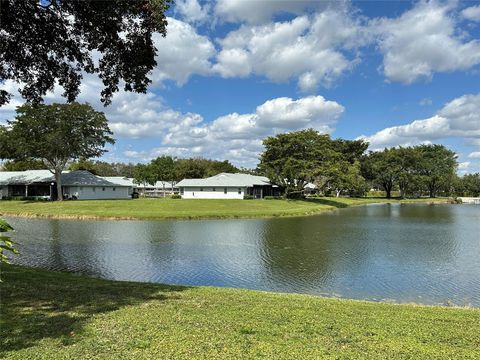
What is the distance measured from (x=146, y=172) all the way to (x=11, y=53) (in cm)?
7654

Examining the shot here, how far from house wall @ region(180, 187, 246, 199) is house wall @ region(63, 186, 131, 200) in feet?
35.9

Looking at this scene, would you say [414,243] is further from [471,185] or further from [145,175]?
[471,185]

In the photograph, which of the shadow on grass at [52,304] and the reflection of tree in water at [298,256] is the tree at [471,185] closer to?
the reflection of tree in water at [298,256]

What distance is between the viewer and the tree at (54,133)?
51500mm

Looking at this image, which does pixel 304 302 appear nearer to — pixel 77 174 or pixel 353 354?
pixel 353 354

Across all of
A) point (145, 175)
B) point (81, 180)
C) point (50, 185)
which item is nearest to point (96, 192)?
point (81, 180)

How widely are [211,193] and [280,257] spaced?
50834 millimetres

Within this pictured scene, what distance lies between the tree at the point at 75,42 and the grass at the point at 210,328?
5943 mm

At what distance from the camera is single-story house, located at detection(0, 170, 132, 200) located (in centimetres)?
6169

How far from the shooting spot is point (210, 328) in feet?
21.8

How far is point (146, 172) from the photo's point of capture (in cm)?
8600

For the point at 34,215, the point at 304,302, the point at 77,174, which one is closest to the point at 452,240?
the point at 304,302

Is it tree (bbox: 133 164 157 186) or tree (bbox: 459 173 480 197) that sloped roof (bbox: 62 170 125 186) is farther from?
tree (bbox: 459 173 480 197)

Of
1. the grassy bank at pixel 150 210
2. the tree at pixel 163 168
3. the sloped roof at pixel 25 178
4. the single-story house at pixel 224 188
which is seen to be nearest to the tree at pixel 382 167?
the single-story house at pixel 224 188
